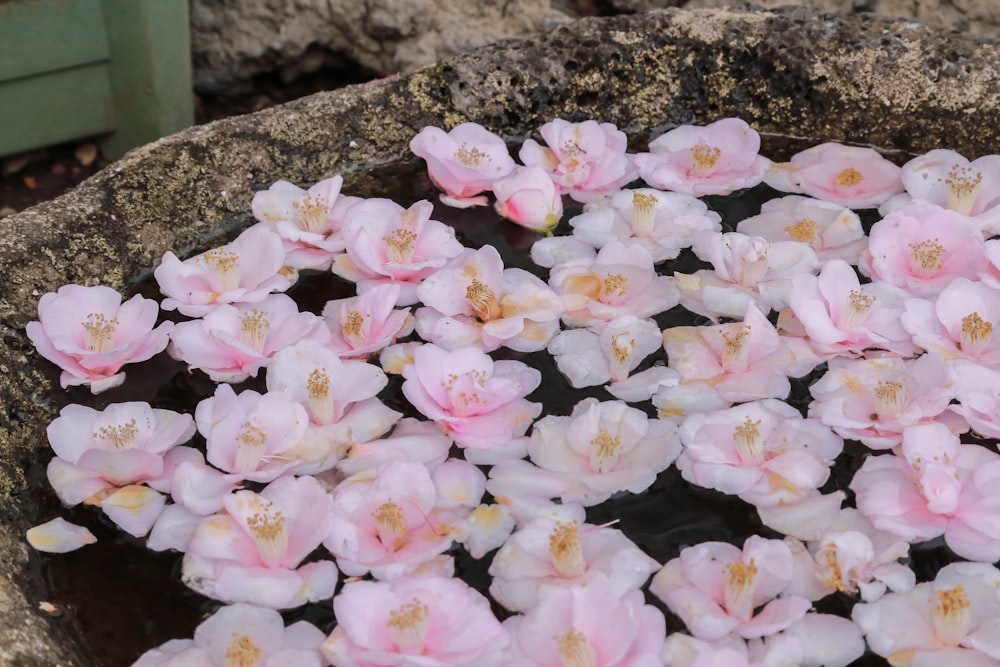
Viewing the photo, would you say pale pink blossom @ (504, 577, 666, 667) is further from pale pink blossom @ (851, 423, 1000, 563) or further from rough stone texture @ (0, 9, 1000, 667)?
rough stone texture @ (0, 9, 1000, 667)

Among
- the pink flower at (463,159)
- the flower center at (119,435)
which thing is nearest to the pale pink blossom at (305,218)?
the pink flower at (463,159)

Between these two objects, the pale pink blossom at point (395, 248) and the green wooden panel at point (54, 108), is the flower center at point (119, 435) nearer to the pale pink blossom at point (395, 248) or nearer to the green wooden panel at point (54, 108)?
the pale pink blossom at point (395, 248)

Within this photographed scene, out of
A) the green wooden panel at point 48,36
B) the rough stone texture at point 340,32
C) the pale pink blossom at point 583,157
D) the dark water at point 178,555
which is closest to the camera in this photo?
the dark water at point 178,555

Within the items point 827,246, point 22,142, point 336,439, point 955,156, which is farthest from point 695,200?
point 22,142

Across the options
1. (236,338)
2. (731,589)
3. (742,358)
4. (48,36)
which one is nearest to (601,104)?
(742,358)

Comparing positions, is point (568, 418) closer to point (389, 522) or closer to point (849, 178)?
point (389, 522)

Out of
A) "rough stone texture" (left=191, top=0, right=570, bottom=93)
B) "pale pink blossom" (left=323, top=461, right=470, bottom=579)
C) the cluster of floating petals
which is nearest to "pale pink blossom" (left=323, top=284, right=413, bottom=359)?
the cluster of floating petals

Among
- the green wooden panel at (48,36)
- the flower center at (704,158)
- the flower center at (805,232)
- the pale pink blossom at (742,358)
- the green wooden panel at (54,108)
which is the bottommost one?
the green wooden panel at (54,108)

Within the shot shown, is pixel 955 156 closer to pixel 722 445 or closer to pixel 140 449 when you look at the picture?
pixel 722 445
